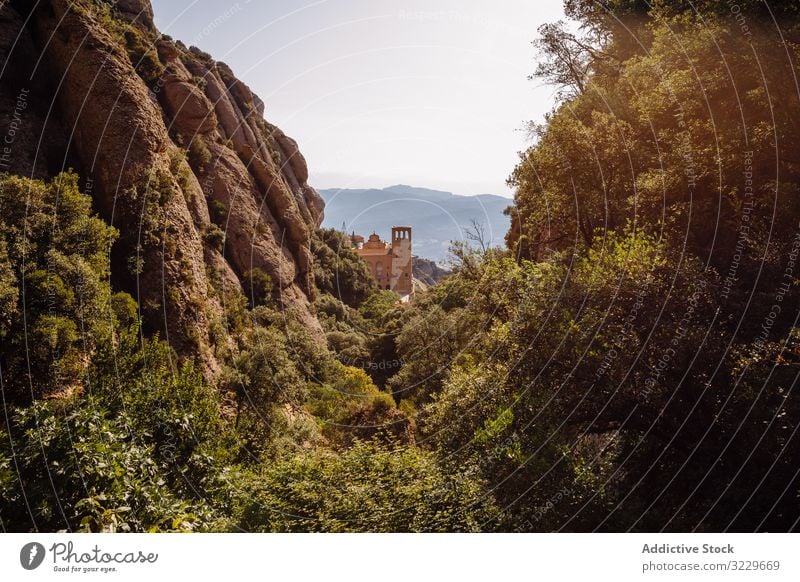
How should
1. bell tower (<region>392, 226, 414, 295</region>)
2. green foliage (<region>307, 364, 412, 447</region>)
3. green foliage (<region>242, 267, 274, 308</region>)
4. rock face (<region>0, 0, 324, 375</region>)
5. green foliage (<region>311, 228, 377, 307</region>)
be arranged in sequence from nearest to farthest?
rock face (<region>0, 0, 324, 375</region>)
green foliage (<region>307, 364, 412, 447</region>)
green foliage (<region>242, 267, 274, 308</region>)
green foliage (<region>311, 228, 377, 307</region>)
bell tower (<region>392, 226, 414, 295</region>)

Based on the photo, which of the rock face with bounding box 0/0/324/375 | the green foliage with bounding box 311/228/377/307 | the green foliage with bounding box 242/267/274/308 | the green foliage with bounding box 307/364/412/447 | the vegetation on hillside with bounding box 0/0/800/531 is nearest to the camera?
the vegetation on hillside with bounding box 0/0/800/531

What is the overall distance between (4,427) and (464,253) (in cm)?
2249

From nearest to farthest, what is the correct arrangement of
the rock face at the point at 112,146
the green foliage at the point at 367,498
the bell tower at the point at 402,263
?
the green foliage at the point at 367,498 → the rock face at the point at 112,146 → the bell tower at the point at 402,263

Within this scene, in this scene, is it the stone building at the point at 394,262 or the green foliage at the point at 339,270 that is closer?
the green foliage at the point at 339,270

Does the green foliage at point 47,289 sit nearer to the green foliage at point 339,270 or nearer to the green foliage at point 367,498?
the green foliage at point 367,498

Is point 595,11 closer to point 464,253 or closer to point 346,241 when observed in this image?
point 464,253

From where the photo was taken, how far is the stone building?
5103 inches

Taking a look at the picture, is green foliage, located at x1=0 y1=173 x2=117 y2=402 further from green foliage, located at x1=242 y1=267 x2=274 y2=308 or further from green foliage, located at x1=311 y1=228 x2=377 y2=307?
green foliage, located at x1=311 y1=228 x2=377 y2=307

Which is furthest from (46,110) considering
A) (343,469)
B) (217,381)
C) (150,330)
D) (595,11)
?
(595,11)

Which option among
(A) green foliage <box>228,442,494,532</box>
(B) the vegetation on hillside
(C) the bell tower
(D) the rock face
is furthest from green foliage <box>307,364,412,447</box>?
(C) the bell tower

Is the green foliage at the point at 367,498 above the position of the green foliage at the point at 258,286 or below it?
below

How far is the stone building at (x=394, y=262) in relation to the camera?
12962 centimetres

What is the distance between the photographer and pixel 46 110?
28.2 m

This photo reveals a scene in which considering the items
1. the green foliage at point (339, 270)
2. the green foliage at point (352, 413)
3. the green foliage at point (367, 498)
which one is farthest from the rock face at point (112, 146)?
the green foliage at point (339, 270)
